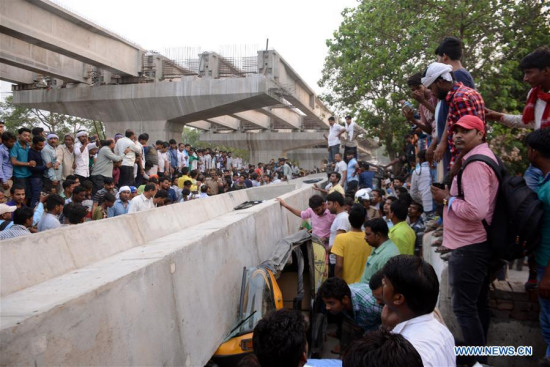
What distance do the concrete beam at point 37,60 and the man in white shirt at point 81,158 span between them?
7818 mm

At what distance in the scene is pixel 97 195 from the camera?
8914 mm

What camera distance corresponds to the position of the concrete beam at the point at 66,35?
44.6 ft

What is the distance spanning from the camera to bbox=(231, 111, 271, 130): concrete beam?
105 feet

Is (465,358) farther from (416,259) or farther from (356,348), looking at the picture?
(356,348)

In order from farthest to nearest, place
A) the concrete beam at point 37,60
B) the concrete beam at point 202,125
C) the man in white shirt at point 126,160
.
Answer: the concrete beam at point 202,125
the concrete beam at point 37,60
the man in white shirt at point 126,160

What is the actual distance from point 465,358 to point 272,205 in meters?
4.26

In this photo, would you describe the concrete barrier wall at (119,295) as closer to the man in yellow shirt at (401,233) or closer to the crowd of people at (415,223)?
the crowd of people at (415,223)

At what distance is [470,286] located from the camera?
318 centimetres

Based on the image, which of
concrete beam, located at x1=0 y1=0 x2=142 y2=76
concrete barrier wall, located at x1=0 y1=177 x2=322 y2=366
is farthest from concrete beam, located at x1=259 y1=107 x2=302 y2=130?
concrete barrier wall, located at x1=0 y1=177 x2=322 y2=366

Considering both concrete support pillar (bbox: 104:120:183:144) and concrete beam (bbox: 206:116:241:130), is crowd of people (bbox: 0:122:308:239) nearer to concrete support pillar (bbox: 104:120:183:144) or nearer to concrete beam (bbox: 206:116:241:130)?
concrete support pillar (bbox: 104:120:183:144)

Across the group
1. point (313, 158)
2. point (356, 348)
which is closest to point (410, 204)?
point (356, 348)

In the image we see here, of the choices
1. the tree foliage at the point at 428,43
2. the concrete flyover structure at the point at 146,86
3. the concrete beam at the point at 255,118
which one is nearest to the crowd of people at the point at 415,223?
the tree foliage at the point at 428,43

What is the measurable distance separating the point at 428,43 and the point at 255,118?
23.0 m

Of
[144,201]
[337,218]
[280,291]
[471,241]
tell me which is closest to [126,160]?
[144,201]
